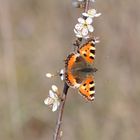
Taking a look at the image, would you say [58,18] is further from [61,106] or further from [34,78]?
[61,106]

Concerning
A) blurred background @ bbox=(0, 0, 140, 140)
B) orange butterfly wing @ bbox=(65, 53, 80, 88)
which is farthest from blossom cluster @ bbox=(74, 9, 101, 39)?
blurred background @ bbox=(0, 0, 140, 140)

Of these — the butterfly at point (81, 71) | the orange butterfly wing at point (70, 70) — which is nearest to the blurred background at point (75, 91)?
the butterfly at point (81, 71)

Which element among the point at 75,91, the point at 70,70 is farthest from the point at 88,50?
the point at 75,91

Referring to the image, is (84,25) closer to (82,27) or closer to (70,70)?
(82,27)

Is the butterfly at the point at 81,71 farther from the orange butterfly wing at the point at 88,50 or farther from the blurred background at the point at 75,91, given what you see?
the blurred background at the point at 75,91

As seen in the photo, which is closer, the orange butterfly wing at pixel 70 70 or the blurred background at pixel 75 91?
the orange butterfly wing at pixel 70 70

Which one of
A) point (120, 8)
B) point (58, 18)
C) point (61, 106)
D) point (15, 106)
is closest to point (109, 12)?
point (120, 8)

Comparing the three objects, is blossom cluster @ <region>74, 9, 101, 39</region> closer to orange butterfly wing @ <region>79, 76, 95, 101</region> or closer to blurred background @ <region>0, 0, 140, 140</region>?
orange butterfly wing @ <region>79, 76, 95, 101</region>

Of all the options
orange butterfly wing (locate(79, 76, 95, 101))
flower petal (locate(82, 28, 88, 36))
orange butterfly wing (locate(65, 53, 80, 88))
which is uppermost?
flower petal (locate(82, 28, 88, 36))

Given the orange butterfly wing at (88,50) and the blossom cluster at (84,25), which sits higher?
the blossom cluster at (84,25)
